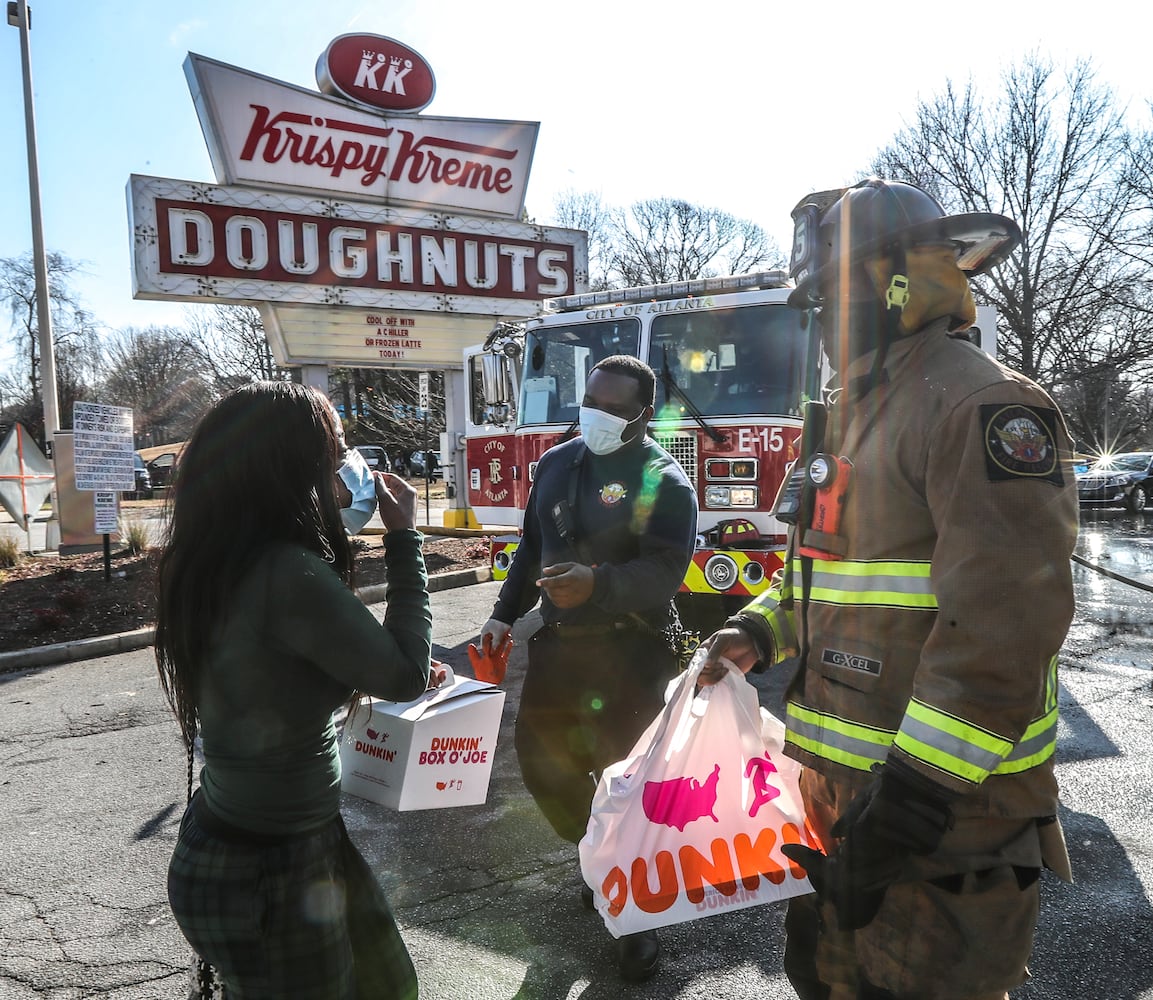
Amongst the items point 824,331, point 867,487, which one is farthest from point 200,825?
point 824,331

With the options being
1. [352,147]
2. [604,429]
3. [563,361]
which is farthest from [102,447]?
[604,429]

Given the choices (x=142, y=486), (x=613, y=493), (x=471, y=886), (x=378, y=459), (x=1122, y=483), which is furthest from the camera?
(x=142, y=486)

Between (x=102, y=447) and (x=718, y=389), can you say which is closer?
(x=718, y=389)

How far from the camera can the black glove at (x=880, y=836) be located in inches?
51.9

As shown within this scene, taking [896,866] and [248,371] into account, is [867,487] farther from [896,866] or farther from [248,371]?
[248,371]

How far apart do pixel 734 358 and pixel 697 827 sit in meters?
4.57

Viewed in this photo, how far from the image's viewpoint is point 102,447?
9.80m

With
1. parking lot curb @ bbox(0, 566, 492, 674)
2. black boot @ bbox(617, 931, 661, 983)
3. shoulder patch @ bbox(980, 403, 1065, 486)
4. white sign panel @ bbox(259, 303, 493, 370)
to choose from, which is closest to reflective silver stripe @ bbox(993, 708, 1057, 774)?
shoulder patch @ bbox(980, 403, 1065, 486)

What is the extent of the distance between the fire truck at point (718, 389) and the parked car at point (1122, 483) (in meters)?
17.9

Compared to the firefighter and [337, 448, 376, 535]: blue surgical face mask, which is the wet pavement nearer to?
the firefighter

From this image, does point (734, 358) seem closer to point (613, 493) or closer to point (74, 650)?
point (613, 493)

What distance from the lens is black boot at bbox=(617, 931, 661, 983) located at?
2.56m

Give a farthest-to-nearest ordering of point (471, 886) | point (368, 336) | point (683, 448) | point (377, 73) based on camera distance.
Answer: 1. point (368, 336)
2. point (377, 73)
3. point (683, 448)
4. point (471, 886)

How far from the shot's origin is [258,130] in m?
11.7
